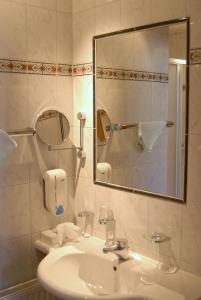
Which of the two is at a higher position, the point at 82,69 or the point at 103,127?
the point at 82,69

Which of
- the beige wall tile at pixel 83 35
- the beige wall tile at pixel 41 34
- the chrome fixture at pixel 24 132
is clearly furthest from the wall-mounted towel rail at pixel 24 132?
the beige wall tile at pixel 83 35

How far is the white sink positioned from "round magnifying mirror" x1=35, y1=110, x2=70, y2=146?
623mm

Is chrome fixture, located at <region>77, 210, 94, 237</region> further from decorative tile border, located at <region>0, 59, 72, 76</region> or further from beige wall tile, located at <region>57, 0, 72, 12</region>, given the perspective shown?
beige wall tile, located at <region>57, 0, 72, 12</region>

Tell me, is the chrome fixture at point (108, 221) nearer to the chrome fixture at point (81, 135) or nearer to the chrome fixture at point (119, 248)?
the chrome fixture at point (119, 248)

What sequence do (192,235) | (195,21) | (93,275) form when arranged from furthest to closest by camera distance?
(93,275) < (192,235) < (195,21)

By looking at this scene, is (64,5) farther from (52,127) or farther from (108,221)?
(108,221)

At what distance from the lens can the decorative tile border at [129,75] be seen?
1829mm

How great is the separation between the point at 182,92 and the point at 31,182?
1018 mm

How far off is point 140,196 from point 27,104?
82cm

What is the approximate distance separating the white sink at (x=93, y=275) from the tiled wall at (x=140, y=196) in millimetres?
175

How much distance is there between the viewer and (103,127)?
2141mm

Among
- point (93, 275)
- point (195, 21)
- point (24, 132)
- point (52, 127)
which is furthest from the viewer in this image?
point (52, 127)

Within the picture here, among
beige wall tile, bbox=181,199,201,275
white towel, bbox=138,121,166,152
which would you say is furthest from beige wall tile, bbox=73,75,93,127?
beige wall tile, bbox=181,199,201,275

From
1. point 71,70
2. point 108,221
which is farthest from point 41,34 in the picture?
point 108,221
